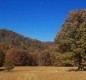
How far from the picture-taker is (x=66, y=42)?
44.3 metres

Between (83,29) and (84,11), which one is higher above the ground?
(84,11)

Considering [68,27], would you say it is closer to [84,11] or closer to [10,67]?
[84,11]

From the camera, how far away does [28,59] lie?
12088cm

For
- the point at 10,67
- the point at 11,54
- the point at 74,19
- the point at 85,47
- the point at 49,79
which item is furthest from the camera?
the point at 11,54

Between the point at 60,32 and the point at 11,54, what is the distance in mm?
71154

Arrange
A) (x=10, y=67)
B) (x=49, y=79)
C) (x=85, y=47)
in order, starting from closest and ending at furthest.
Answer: (x=49, y=79)
(x=85, y=47)
(x=10, y=67)

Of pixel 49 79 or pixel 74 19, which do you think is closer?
pixel 49 79

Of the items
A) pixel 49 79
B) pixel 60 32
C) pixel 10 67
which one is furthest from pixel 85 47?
pixel 49 79

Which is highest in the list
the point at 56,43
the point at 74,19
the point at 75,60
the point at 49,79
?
the point at 74,19

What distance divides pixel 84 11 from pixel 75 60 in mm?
8511

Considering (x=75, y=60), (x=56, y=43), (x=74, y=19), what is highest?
(x=74, y=19)

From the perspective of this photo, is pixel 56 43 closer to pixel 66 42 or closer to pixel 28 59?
pixel 66 42

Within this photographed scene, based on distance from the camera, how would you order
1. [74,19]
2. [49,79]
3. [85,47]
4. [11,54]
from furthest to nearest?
[11,54], [74,19], [85,47], [49,79]

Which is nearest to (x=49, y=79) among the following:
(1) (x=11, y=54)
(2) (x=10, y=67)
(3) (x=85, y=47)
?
(3) (x=85, y=47)
